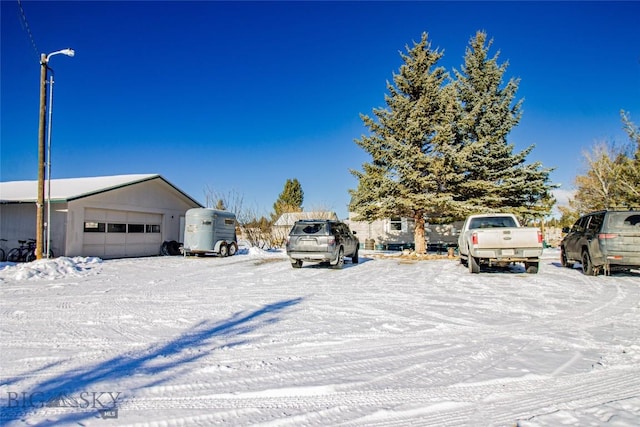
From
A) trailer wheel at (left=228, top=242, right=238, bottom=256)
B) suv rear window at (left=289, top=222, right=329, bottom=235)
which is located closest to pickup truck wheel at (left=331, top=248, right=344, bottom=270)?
suv rear window at (left=289, top=222, right=329, bottom=235)

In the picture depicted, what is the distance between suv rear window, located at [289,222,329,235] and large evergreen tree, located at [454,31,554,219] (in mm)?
9846

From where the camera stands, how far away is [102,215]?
61.0 feet

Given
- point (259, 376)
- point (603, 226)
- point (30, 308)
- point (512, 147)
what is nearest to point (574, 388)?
point (259, 376)

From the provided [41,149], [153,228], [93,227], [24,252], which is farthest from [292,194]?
[41,149]

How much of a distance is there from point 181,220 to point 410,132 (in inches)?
588

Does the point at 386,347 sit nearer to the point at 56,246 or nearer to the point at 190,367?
the point at 190,367

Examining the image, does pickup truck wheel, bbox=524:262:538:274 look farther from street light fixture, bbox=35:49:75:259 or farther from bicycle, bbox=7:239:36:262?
bicycle, bbox=7:239:36:262

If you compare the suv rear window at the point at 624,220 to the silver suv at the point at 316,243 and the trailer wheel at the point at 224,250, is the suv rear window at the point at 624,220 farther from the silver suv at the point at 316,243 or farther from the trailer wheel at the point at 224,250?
the trailer wheel at the point at 224,250

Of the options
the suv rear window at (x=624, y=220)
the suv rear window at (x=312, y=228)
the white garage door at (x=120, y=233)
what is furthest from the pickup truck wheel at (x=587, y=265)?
the white garage door at (x=120, y=233)

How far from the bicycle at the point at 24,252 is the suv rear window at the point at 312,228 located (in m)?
11.8

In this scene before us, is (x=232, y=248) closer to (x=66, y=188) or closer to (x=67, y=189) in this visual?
(x=67, y=189)

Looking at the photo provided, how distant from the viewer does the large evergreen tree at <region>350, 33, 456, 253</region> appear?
64.8ft

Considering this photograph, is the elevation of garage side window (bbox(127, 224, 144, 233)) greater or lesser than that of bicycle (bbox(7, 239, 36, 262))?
greater

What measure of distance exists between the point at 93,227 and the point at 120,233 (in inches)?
64.1
